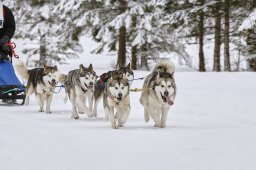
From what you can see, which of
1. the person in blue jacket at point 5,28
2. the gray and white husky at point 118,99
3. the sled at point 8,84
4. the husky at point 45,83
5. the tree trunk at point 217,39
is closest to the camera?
the gray and white husky at point 118,99

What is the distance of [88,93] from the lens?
28.7 ft

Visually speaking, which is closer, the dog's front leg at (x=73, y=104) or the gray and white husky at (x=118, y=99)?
the gray and white husky at (x=118, y=99)

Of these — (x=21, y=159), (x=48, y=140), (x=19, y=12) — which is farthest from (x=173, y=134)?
(x=19, y=12)

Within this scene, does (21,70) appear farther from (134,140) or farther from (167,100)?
(134,140)

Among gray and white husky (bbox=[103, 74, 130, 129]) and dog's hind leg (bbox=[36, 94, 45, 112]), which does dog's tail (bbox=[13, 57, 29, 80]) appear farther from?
gray and white husky (bbox=[103, 74, 130, 129])

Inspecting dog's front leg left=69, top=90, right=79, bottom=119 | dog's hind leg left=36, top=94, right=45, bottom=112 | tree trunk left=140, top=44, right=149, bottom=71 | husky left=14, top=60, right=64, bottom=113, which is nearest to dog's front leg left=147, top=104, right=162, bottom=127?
dog's front leg left=69, top=90, right=79, bottom=119

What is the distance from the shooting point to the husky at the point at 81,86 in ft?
27.4

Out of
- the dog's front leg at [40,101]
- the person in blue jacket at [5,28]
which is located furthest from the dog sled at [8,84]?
the dog's front leg at [40,101]

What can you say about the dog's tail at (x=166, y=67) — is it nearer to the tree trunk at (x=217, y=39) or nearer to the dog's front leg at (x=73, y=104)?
the dog's front leg at (x=73, y=104)

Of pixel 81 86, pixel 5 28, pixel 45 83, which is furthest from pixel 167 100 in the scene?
pixel 5 28

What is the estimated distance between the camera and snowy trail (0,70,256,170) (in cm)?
452

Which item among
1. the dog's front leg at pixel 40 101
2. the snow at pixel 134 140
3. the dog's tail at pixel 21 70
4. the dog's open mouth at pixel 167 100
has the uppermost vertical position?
the dog's tail at pixel 21 70

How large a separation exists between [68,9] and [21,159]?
15714 mm

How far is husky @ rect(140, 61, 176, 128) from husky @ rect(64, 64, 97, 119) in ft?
4.08
